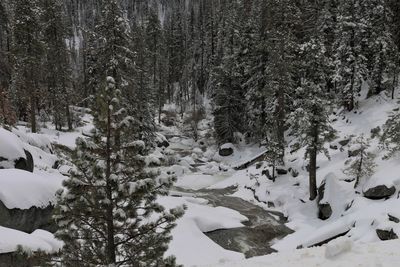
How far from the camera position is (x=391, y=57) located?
33938 mm

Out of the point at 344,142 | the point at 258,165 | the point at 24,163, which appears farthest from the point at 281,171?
the point at 24,163

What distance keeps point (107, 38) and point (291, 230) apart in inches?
672

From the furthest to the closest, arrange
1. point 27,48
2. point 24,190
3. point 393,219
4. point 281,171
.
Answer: point 27,48
point 281,171
point 393,219
point 24,190

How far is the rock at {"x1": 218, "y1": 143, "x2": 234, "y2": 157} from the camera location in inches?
1677

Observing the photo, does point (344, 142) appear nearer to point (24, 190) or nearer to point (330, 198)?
point (330, 198)

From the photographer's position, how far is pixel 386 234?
15734mm

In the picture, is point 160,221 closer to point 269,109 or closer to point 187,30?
point 269,109

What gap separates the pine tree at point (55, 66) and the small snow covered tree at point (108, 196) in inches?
1193

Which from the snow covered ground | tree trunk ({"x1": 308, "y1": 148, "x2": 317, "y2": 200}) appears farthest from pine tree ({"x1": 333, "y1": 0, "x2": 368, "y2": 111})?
tree trunk ({"x1": 308, "y1": 148, "x2": 317, "y2": 200})

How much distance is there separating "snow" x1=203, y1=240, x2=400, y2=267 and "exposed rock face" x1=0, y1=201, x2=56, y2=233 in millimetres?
6801

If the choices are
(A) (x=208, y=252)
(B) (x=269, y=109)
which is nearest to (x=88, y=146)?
(A) (x=208, y=252)

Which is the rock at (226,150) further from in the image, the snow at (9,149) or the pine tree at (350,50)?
the snow at (9,149)

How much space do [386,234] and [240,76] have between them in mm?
30932

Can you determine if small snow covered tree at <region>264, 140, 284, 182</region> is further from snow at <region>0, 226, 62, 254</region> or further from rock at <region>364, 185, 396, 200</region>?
snow at <region>0, 226, 62, 254</region>
